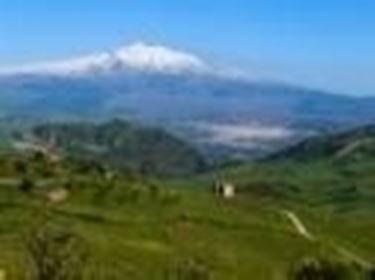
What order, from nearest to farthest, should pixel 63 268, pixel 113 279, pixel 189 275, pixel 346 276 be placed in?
pixel 63 268 < pixel 189 275 < pixel 346 276 < pixel 113 279

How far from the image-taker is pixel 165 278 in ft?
653

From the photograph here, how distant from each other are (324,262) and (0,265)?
5806 centimetres

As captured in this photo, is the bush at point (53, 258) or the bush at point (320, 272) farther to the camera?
the bush at point (320, 272)

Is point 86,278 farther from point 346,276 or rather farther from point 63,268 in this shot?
point 63,268

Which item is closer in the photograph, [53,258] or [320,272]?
[53,258]

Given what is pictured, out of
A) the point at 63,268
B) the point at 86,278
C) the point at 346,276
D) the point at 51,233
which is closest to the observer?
the point at 63,268

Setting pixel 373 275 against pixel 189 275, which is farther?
pixel 373 275

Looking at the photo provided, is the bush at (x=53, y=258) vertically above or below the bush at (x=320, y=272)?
above

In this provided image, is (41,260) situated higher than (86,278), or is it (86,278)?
(41,260)

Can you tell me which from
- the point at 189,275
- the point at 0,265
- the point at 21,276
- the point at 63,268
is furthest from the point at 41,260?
the point at 0,265

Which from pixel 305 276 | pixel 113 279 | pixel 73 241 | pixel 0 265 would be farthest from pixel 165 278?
pixel 73 241

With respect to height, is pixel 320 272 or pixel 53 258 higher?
pixel 53 258

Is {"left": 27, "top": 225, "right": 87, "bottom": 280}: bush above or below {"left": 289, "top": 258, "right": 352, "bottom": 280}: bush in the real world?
above

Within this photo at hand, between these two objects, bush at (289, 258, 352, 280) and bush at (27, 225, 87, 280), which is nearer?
bush at (27, 225, 87, 280)
